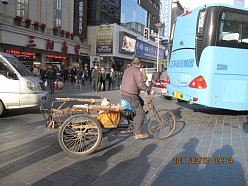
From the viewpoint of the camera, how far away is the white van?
7246mm

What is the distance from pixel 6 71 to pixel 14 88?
60cm

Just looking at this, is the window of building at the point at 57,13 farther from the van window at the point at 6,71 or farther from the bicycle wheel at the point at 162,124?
the bicycle wheel at the point at 162,124

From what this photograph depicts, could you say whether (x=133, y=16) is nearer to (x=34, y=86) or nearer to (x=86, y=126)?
(x=34, y=86)

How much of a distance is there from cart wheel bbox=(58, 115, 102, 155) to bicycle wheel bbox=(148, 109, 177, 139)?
147 centimetres

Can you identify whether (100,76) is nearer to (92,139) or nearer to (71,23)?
(92,139)

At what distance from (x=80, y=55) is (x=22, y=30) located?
1102 cm

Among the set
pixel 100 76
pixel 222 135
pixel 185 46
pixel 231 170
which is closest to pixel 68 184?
pixel 231 170

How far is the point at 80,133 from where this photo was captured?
4.47 metres

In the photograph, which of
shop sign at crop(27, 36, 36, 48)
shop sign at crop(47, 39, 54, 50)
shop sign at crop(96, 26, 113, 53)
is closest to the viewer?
shop sign at crop(27, 36, 36, 48)

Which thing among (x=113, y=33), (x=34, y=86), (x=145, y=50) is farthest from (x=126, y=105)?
(x=145, y=50)
